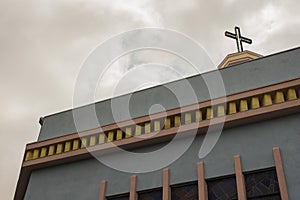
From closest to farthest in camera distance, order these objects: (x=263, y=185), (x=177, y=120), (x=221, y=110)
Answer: (x=263, y=185)
(x=221, y=110)
(x=177, y=120)

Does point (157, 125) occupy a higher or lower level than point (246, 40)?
lower

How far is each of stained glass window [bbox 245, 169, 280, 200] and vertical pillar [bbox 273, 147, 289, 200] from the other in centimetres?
18

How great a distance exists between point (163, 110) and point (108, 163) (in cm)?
169

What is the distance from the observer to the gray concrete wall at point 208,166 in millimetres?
8062

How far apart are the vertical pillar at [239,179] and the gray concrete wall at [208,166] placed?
101 millimetres

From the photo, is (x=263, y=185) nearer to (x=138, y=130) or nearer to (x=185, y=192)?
(x=185, y=192)

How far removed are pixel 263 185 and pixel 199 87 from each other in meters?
2.82

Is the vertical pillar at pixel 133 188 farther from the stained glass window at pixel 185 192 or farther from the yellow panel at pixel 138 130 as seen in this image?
the yellow panel at pixel 138 130

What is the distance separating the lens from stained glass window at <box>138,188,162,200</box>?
8773 mm

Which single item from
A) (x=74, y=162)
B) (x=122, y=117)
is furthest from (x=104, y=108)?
(x=74, y=162)

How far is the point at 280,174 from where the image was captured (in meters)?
7.68

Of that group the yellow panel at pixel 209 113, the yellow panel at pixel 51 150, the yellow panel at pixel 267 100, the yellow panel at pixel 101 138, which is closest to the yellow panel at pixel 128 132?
the yellow panel at pixel 101 138

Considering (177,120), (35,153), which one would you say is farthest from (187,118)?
(35,153)

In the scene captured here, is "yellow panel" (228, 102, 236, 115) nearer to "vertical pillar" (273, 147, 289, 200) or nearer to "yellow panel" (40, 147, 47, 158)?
"vertical pillar" (273, 147, 289, 200)
